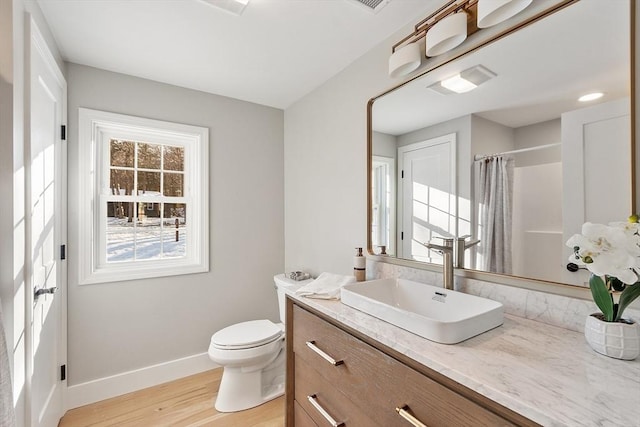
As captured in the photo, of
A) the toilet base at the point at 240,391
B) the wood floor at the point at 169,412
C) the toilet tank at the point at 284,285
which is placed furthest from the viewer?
the toilet tank at the point at 284,285

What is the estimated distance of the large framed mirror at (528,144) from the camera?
955mm

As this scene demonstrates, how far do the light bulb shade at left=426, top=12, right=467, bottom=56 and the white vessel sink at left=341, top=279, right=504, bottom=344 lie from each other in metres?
1.09

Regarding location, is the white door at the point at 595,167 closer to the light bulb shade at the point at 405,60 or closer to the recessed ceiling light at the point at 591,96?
the recessed ceiling light at the point at 591,96

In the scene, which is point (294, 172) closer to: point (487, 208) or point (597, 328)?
point (487, 208)

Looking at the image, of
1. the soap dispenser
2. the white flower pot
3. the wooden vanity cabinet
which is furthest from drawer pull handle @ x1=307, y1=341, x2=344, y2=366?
the white flower pot

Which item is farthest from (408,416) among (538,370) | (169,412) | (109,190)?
(109,190)

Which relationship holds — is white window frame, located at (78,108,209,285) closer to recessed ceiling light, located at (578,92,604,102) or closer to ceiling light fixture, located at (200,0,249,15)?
ceiling light fixture, located at (200,0,249,15)

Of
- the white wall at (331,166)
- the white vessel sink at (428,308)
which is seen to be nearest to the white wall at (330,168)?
the white wall at (331,166)

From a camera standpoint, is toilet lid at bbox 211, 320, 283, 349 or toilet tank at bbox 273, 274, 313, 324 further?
toilet tank at bbox 273, 274, 313, 324

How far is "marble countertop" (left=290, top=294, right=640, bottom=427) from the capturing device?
0.58 metres

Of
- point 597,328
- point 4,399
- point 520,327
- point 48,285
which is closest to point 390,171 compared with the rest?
point 520,327

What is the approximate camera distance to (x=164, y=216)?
245 centimetres

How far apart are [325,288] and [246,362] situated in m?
0.90

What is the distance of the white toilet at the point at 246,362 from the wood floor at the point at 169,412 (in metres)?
0.06
